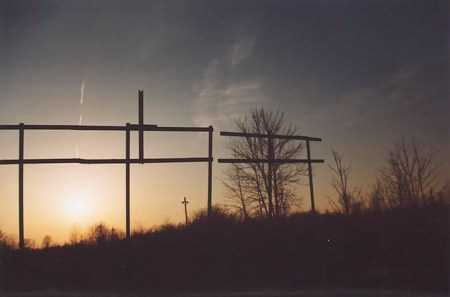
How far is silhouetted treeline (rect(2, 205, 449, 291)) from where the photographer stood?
464 inches

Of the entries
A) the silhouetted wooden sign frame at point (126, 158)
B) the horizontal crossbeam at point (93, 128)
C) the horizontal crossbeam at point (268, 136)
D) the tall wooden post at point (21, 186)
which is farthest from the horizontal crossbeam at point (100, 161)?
the horizontal crossbeam at point (268, 136)

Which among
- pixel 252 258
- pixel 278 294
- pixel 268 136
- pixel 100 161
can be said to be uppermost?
pixel 268 136

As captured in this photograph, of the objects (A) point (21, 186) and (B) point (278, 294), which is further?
(A) point (21, 186)

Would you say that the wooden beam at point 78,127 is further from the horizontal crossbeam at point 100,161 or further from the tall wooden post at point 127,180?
the horizontal crossbeam at point 100,161

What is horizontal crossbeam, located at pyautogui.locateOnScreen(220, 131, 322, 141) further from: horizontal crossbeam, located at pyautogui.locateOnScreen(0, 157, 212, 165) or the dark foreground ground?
the dark foreground ground

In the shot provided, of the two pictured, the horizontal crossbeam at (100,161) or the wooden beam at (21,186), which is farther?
the horizontal crossbeam at (100,161)

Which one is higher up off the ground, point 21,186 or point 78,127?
point 78,127

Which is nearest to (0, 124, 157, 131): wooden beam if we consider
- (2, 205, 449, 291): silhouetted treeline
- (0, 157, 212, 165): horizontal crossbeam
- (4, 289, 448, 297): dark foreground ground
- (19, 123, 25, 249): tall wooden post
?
(19, 123, 25, 249): tall wooden post

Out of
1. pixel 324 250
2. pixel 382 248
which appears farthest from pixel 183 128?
pixel 382 248

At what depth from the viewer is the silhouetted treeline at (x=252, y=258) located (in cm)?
1180

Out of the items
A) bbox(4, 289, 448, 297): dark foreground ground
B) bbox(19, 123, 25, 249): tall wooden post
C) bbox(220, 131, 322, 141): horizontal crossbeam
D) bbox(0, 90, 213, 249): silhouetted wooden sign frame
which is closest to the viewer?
bbox(4, 289, 448, 297): dark foreground ground

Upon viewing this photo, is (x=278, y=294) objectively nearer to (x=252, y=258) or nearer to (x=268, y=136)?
(x=252, y=258)

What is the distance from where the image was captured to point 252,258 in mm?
12688

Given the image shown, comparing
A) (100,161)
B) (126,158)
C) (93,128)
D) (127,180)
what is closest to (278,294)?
(127,180)
